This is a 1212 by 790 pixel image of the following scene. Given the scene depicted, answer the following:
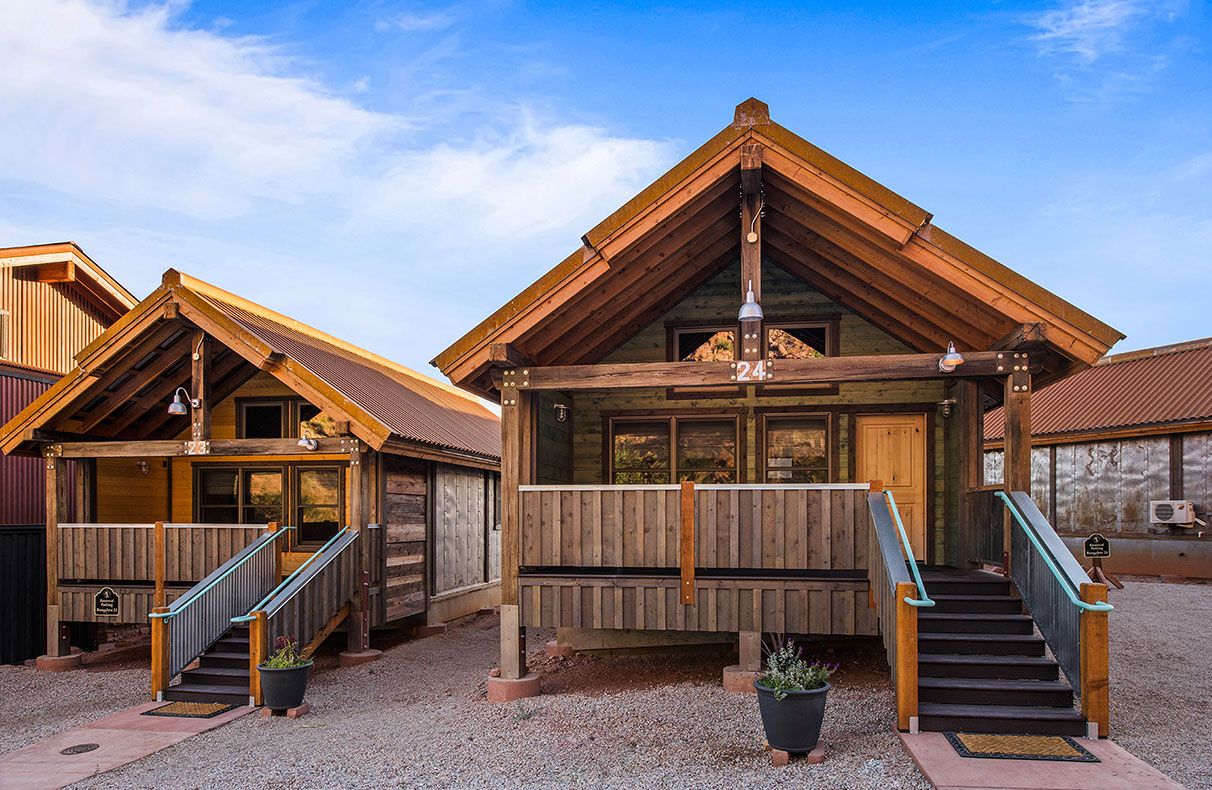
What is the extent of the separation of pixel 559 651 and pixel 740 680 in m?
4.02

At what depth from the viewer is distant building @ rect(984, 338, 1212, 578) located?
19141mm

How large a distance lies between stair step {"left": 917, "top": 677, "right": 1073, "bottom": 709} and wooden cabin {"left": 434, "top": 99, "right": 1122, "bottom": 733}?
3cm

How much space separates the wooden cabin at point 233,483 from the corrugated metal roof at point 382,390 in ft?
0.30

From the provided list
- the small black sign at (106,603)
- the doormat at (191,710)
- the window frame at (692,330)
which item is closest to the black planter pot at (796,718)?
the window frame at (692,330)

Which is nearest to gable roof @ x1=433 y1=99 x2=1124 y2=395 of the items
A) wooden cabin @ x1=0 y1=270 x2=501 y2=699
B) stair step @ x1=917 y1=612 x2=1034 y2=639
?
stair step @ x1=917 y1=612 x2=1034 y2=639

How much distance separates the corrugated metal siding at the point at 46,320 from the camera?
58.4 ft

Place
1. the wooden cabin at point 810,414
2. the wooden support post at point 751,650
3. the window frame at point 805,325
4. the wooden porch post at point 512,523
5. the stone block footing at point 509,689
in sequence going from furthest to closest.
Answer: the window frame at point 805,325 → the wooden porch post at point 512,523 → the stone block footing at point 509,689 → the wooden support post at point 751,650 → the wooden cabin at point 810,414

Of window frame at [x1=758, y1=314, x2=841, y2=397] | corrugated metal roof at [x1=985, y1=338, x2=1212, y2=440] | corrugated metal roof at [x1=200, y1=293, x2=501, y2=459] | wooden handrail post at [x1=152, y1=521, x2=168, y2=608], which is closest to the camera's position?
window frame at [x1=758, y1=314, x2=841, y2=397]

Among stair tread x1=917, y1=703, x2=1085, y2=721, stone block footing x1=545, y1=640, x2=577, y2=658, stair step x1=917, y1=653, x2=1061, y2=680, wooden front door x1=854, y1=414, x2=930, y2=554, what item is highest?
wooden front door x1=854, y1=414, x2=930, y2=554

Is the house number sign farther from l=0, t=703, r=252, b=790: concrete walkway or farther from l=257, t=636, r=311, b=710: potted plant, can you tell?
l=0, t=703, r=252, b=790: concrete walkway

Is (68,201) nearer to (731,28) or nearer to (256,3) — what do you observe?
(256,3)

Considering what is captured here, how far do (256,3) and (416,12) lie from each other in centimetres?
515

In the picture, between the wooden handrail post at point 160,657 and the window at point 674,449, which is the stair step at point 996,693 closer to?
the window at point 674,449

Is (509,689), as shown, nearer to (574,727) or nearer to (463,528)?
(574,727)
